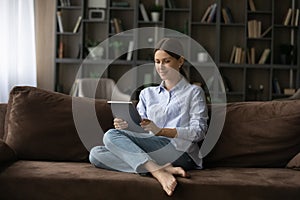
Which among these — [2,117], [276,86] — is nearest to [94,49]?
[276,86]

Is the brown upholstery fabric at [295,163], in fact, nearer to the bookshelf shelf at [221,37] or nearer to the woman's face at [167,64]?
the woman's face at [167,64]

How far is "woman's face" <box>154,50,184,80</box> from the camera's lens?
2639 millimetres

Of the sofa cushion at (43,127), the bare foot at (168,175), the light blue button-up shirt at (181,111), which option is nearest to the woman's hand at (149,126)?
the light blue button-up shirt at (181,111)

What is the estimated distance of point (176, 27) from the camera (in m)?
6.45

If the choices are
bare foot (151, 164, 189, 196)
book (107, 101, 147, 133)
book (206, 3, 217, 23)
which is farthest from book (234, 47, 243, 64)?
bare foot (151, 164, 189, 196)

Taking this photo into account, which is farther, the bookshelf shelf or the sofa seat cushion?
the bookshelf shelf

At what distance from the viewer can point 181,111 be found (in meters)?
2.58

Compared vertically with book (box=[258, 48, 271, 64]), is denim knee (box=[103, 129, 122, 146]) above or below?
below

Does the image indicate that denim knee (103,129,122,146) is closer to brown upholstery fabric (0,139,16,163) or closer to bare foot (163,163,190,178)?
bare foot (163,163,190,178)

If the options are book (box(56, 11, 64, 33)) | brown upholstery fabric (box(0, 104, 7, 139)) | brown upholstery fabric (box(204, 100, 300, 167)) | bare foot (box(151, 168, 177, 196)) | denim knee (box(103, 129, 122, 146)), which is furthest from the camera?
book (box(56, 11, 64, 33))

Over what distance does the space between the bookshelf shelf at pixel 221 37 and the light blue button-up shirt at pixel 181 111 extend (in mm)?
3588

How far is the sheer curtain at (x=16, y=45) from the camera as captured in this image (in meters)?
5.81

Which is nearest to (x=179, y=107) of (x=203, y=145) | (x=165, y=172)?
(x=203, y=145)

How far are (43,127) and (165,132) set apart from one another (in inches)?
27.2
